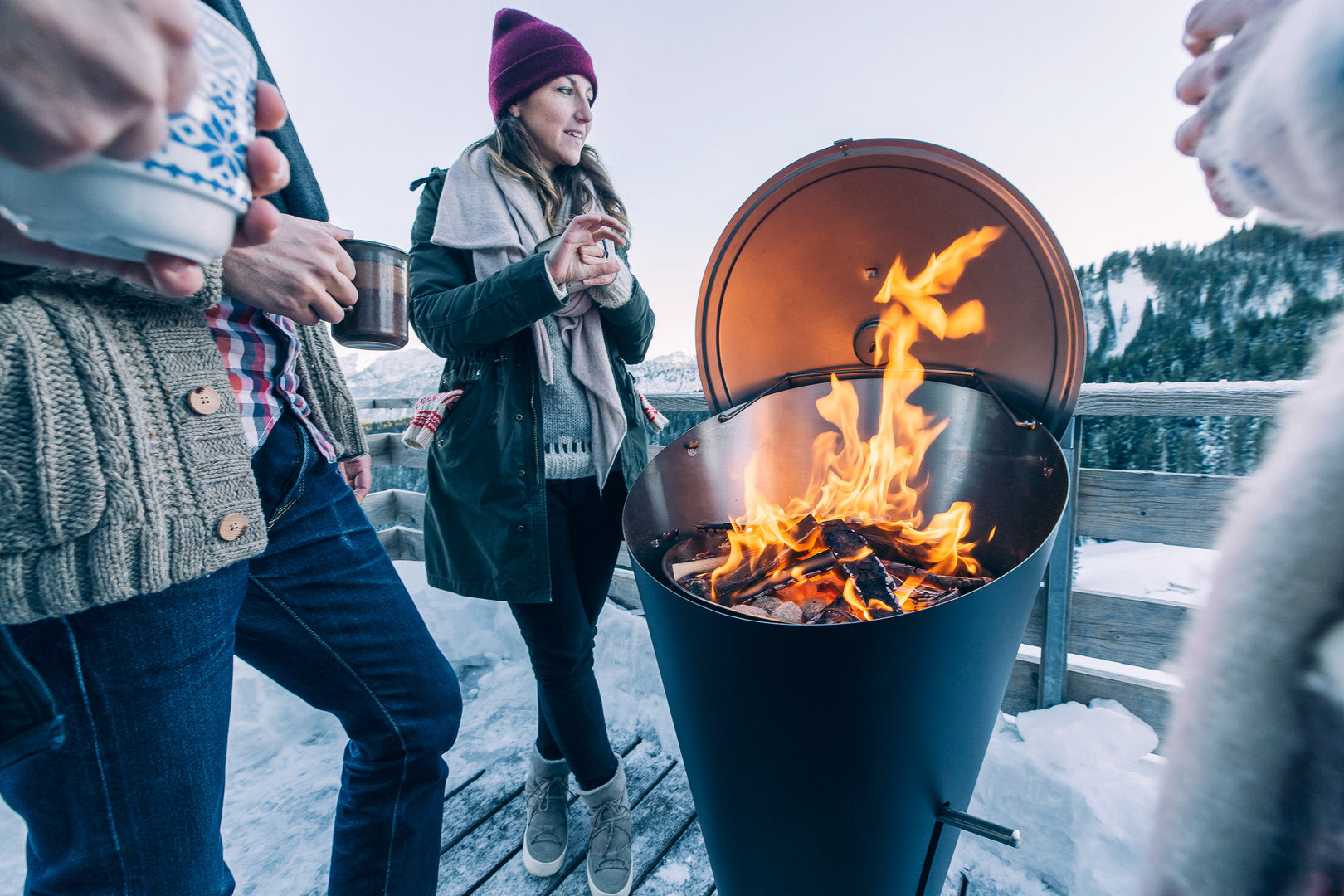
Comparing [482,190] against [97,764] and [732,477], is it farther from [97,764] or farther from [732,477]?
[97,764]

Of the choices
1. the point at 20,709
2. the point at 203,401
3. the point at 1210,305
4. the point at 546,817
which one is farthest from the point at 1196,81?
the point at 1210,305

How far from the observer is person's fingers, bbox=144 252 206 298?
0.44 m

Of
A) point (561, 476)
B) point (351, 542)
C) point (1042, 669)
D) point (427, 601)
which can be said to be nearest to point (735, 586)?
point (561, 476)

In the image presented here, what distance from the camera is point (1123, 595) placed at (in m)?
1.86

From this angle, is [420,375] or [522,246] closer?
[522,246]

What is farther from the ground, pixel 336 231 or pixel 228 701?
pixel 336 231

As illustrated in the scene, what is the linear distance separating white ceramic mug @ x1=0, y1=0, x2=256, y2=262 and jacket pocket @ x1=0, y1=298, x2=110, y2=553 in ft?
1.25

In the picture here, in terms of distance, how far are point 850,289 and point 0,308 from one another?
1523mm

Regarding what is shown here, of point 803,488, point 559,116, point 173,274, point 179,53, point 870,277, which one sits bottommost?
point 803,488

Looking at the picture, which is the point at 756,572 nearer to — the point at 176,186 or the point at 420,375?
the point at 176,186

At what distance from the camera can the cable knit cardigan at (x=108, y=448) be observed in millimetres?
625

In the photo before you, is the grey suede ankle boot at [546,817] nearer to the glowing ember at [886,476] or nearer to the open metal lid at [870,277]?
the glowing ember at [886,476]

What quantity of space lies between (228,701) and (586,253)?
1.07 metres

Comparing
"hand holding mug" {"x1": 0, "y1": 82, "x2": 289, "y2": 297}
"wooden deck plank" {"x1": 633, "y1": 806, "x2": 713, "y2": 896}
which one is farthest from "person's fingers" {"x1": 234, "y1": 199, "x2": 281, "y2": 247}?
"wooden deck plank" {"x1": 633, "y1": 806, "x2": 713, "y2": 896}
